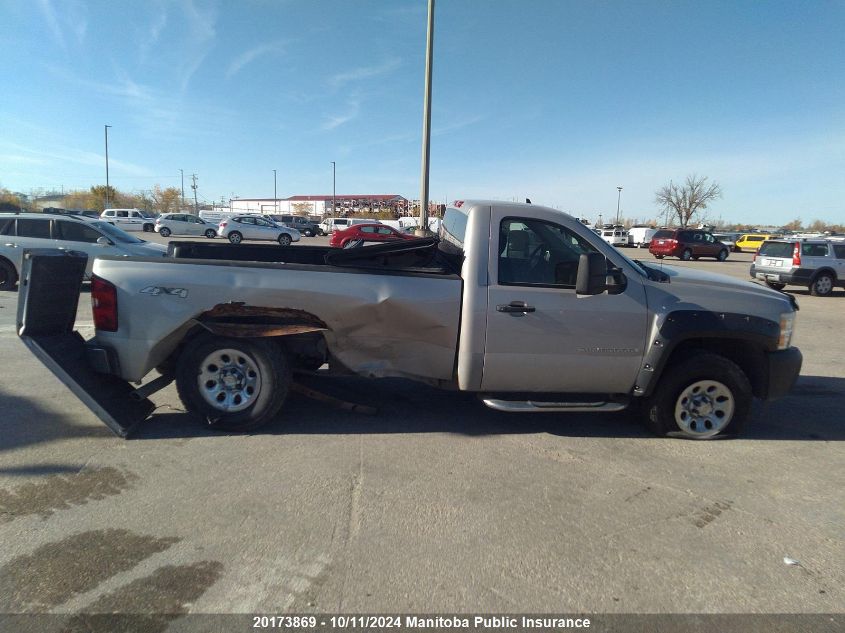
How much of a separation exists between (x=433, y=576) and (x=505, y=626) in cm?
46

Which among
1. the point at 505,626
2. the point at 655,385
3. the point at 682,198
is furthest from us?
the point at 682,198

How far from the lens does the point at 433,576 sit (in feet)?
9.12

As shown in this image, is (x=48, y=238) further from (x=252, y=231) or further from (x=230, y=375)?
(x=252, y=231)

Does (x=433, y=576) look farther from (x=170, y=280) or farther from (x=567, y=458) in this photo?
(x=170, y=280)

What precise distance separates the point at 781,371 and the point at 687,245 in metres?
33.6

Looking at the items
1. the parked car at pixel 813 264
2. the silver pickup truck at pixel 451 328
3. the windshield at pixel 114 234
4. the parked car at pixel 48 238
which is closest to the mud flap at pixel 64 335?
the silver pickup truck at pixel 451 328

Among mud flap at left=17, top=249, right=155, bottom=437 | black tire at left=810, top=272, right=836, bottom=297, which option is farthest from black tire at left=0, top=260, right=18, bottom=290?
black tire at left=810, top=272, right=836, bottom=297

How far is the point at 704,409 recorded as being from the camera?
4668mm

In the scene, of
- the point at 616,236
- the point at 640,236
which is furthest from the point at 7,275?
the point at 640,236

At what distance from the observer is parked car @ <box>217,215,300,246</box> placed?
34.1 m

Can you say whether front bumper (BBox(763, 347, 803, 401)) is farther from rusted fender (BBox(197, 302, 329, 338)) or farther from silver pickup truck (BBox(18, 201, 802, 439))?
rusted fender (BBox(197, 302, 329, 338))

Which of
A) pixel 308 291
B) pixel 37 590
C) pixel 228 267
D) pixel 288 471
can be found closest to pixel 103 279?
pixel 228 267

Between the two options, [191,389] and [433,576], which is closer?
[433,576]

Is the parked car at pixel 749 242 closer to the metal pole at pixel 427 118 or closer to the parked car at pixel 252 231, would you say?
the parked car at pixel 252 231
